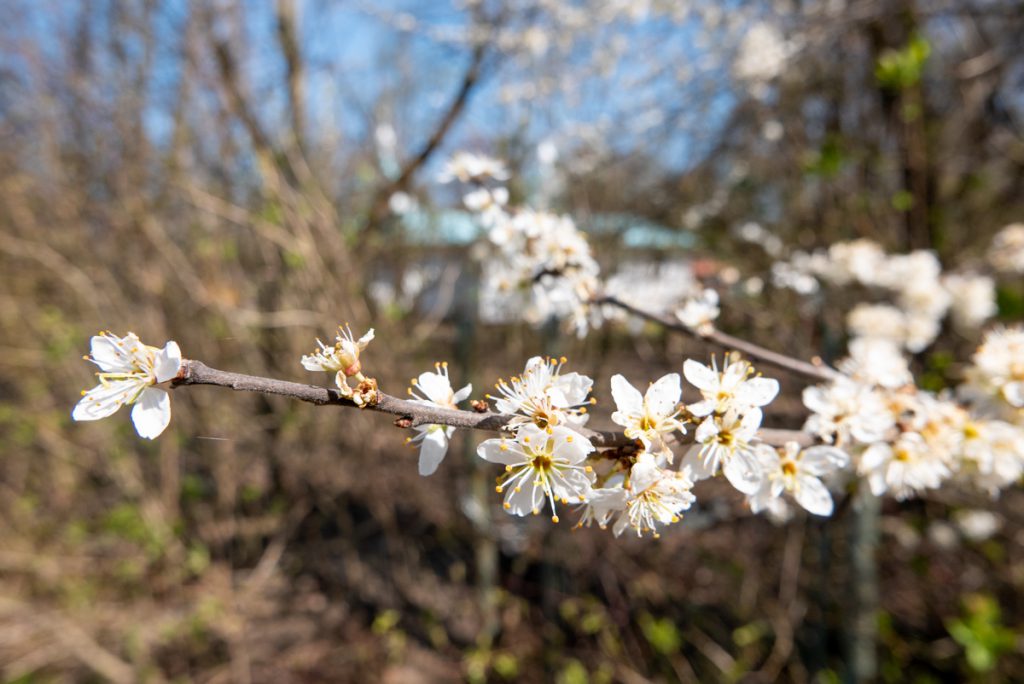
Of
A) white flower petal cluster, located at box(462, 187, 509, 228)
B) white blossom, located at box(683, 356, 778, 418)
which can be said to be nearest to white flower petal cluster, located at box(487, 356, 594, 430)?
white blossom, located at box(683, 356, 778, 418)

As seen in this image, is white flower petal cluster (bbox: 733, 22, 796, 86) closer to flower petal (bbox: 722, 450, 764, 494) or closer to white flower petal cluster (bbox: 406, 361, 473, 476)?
flower petal (bbox: 722, 450, 764, 494)

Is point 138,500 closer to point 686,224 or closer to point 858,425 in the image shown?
point 686,224

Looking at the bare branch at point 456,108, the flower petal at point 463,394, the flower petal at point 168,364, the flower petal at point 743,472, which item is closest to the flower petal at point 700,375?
the flower petal at point 743,472

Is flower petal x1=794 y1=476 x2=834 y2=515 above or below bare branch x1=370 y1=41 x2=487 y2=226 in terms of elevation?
below

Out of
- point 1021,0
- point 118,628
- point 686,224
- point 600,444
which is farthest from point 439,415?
point 118,628

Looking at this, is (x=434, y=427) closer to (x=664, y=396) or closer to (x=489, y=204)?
(x=664, y=396)

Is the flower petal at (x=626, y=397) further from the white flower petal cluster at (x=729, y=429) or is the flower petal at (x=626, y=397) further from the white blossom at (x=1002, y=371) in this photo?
the white blossom at (x=1002, y=371)

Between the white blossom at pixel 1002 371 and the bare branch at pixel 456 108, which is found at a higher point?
the bare branch at pixel 456 108
